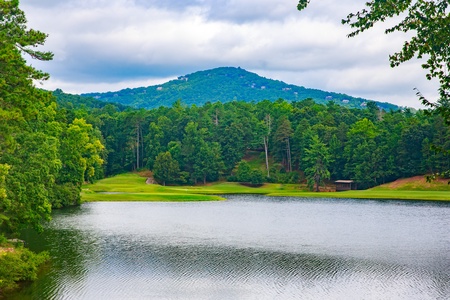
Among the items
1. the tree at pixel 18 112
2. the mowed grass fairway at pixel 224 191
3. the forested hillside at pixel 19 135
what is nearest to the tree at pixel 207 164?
the mowed grass fairway at pixel 224 191

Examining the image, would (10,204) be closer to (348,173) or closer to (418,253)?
(418,253)

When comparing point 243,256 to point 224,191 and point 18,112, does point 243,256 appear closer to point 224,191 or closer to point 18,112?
point 18,112

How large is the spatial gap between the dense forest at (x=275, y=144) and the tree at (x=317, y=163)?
220 mm

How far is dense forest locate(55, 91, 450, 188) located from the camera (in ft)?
369

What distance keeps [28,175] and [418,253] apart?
88.0 ft

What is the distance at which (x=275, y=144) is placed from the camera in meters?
136

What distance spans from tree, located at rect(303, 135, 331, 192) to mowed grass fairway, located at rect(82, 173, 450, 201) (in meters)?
3.03

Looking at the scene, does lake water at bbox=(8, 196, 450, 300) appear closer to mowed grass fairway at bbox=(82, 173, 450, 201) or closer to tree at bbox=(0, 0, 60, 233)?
tree at bbox=(0, 0, 60, 233)

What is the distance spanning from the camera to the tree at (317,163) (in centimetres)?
11500

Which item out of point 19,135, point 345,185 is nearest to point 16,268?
point 19,135

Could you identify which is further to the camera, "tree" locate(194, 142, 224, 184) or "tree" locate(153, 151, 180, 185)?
"tree" locate(194, 142, 224, 184)

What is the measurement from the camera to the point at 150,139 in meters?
142

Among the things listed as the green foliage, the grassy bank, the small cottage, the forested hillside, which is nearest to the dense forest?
the small cottage

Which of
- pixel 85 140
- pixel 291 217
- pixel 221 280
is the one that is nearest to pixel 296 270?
pixel 221 280
